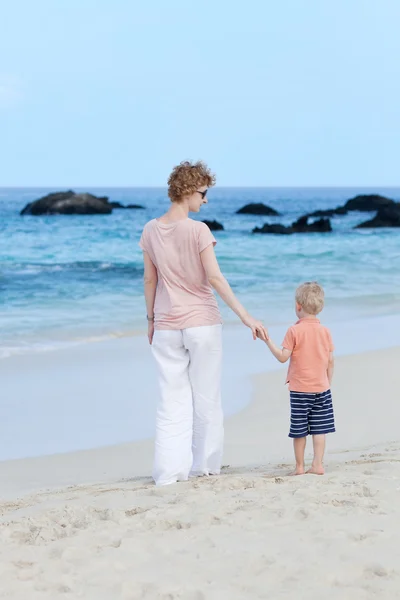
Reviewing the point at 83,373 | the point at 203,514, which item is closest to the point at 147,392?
the point at 83,373

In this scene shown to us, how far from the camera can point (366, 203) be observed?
6028cm

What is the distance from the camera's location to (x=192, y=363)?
4.59 meters

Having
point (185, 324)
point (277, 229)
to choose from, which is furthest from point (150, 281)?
point (277, 229)

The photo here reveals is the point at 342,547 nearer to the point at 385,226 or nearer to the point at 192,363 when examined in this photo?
the point at 192,363

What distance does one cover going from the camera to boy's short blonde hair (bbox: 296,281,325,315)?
14.6ft

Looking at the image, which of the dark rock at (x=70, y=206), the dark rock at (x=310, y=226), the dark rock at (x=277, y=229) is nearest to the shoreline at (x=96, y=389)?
the dark rock at (x=277, y=229)

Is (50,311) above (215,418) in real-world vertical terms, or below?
below

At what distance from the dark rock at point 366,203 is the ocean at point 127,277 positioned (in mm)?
18699

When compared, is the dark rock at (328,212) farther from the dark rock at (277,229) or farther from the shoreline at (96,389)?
the shoreline at (96,389)

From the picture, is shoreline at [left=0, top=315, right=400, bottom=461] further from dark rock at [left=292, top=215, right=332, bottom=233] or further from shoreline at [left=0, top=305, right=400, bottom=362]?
dark rock at [left=292, top=215, right=332, bottom=233]

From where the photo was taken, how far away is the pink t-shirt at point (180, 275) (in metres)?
4.47

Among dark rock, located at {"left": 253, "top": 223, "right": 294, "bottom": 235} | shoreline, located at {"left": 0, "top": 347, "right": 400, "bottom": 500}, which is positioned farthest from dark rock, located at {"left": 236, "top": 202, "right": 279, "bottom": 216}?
shoreline, located at {"left": 0, "top": 347, "right": 400, "bottom": 500}

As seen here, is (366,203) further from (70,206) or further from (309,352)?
(309,352)

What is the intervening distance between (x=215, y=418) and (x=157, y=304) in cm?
71
